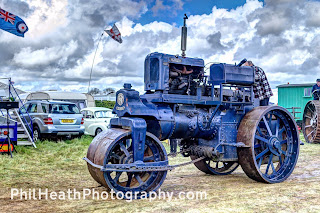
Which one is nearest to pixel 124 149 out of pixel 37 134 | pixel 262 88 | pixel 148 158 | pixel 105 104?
pixel 148 158

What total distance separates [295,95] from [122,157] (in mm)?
20950

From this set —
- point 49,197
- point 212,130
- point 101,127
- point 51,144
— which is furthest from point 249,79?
point 101,127

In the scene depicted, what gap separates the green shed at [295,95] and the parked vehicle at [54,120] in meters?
15.0

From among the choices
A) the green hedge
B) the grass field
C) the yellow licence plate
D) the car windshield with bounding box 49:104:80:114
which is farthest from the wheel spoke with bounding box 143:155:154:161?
the green hedge

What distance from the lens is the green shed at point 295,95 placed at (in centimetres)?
2316

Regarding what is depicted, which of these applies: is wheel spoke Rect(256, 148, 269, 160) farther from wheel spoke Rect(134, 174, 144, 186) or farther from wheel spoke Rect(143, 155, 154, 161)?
wheel spoke Rect(134, 174, 144, 186)

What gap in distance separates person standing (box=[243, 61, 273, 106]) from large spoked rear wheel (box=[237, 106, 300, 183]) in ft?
1.07

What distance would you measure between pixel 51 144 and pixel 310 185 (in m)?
8.56

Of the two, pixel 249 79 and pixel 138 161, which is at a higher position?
pixel 249 79

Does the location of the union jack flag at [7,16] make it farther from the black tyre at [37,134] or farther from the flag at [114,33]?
the black tyre at [37,134]

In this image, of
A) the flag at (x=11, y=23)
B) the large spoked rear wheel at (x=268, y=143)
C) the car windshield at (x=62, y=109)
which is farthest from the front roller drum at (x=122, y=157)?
the flag at (x=11, y=23)

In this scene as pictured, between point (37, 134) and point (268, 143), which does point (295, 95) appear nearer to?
point (37, 134)

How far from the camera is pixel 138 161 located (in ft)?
16.8

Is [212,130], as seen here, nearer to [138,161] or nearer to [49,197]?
[138,161]
